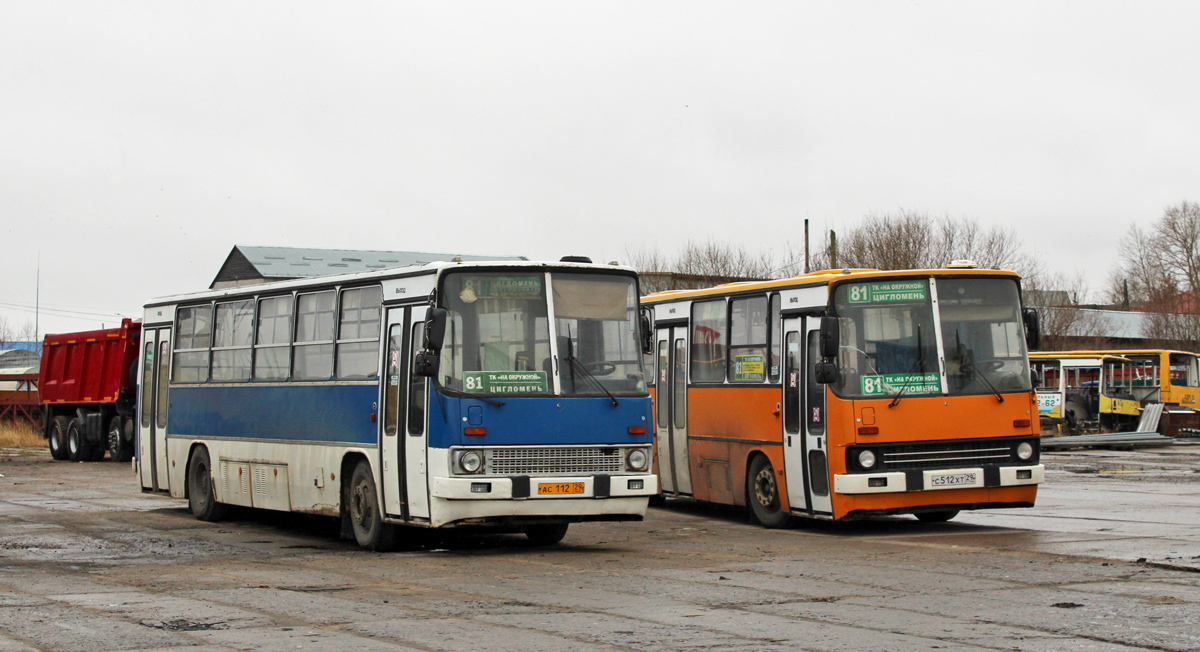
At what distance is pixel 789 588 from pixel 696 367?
24.4 ft

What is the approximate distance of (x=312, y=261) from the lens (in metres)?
77.8

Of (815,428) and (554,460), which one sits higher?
(815,428)

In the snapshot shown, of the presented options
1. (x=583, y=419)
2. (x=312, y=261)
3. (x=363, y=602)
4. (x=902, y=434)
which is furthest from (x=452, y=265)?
(x=312, y=261)

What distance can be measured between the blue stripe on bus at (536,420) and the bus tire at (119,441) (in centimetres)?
2457

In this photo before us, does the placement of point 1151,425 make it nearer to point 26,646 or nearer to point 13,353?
point 26,646

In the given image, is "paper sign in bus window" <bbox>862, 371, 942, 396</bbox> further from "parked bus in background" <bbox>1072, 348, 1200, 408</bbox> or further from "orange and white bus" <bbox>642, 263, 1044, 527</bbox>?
"parked bus in background" <bbox>1072, 348, 1200, 408</bbox>

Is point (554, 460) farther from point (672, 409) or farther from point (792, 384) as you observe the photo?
point (672, 409)

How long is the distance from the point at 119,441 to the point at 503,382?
25.0 m

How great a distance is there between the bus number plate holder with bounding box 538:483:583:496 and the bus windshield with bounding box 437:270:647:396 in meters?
0.85

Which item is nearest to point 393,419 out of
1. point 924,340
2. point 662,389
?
point 924,340

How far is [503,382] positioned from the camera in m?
13.1

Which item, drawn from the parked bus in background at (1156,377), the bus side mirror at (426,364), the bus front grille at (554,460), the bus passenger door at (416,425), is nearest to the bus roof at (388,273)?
the bus passenger door at (416,425)

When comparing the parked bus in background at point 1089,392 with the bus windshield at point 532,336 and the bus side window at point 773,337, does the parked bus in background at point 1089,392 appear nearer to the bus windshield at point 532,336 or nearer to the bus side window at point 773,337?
the bus side window at point 773,337

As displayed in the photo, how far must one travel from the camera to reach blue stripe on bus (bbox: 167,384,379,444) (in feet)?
47.3
